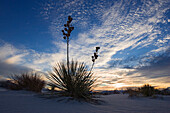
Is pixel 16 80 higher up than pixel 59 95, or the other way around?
pixel 16 80

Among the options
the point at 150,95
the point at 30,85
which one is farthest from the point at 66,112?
the point at 150,95

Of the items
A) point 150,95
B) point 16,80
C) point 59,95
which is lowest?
point 150,95

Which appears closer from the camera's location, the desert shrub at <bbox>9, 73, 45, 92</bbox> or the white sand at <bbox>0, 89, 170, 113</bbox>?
the white sand at <bbox>0, 89, 170, 113</bbox>

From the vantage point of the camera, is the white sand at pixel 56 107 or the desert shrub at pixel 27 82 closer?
the white sand at pixel 56 107

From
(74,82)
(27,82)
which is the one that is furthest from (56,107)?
(27,82)

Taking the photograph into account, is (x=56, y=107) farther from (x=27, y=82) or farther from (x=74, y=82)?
(x=27, y=82)

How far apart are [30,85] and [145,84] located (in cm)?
607

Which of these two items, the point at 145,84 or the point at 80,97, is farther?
the point at 145,84

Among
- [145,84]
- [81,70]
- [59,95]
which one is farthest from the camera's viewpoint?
[145,84]

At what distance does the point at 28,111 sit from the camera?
6.75 ft

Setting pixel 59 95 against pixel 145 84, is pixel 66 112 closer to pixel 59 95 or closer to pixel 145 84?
pixel 59 95

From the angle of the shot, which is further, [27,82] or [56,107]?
[27,82]

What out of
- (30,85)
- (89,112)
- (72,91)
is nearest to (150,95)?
(72,91)

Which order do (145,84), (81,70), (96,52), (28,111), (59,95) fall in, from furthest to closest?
(145,84)
(81,70)
(96,52)
(59,95)
(28,111)
